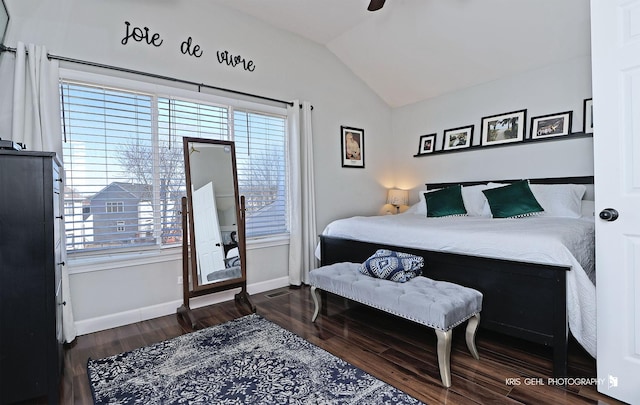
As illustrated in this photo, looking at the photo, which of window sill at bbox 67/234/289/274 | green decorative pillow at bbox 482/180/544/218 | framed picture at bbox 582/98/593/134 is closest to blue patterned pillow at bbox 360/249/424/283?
green decorative pillow at bbox 482/180/544/218

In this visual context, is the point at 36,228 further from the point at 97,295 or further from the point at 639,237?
the point at 639,237

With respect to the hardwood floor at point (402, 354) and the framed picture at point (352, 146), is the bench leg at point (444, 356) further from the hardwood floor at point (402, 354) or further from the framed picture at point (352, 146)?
the framed picture at point (352, 146)

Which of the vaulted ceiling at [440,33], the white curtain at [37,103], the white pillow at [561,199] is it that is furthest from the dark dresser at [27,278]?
the white pillow at [561,199]

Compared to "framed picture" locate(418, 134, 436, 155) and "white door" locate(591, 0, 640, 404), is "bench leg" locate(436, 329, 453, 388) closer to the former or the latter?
"white door" locate(591, 0, 640, 404)

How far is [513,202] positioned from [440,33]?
2.05 m

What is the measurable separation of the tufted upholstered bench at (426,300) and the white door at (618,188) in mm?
642

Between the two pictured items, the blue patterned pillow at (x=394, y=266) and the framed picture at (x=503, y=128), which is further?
the framed picture at (x=503, y=128)

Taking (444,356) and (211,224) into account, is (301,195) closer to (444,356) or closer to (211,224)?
(211,224)

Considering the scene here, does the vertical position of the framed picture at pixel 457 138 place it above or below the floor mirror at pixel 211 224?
above

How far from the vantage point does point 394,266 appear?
246 centimetres

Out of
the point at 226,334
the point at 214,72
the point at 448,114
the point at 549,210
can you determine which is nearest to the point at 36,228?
the point at 226,334

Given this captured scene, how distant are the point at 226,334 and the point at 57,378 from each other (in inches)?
42.9

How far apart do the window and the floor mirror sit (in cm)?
23

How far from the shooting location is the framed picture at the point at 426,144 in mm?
4801
